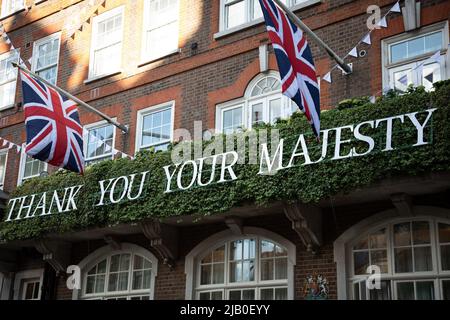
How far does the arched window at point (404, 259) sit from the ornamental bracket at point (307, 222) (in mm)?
620

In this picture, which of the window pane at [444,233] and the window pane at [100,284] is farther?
the window pane at [100,284]

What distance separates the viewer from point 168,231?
44.5 feet

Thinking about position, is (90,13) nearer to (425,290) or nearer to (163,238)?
(163,238)

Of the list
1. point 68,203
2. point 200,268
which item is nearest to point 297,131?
point 200,268

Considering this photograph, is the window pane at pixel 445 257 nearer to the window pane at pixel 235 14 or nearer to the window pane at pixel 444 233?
the window pane at pixel 444 233

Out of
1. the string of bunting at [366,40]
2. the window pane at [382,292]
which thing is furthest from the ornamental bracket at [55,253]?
the window pane at [382,292]

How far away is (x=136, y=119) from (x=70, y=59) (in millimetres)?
3674

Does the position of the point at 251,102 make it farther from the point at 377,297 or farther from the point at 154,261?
the point at 377,297

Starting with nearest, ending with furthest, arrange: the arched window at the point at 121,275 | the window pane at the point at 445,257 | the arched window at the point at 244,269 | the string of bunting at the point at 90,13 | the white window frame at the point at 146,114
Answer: the window pane at the point at 445,257 < the arched window at the point at 244,269 < the arched window at the point at 121,275 < the white window frame at the point at 146,114 < the string of bunting at the point at 90,13

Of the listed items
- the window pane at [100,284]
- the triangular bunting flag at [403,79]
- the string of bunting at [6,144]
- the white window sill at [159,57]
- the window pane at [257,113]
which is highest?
the white window sill at [159,57]

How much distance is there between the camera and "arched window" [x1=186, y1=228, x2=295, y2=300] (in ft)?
40.6

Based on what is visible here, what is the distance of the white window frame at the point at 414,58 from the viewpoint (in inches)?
454

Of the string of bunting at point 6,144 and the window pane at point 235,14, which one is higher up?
the window pane at point 235,14

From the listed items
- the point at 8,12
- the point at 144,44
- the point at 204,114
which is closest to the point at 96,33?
the point at 144,44
